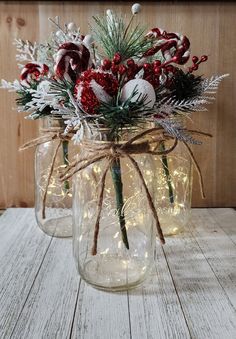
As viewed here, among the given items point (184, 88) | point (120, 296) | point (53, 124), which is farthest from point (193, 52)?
point (120, 296)

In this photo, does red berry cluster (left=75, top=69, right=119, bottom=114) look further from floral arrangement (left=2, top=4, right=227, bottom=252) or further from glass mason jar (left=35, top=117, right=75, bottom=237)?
glass mason jar (left=35, top=117, right=75, bottom=237)

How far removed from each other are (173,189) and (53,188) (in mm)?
284

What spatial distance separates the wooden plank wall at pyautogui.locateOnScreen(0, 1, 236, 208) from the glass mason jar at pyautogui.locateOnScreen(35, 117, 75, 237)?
231mm

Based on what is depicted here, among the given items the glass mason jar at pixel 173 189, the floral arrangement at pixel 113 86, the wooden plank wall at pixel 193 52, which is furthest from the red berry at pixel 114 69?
the wooden plank wall at pixel 193 52

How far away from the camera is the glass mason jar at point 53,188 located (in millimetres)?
959

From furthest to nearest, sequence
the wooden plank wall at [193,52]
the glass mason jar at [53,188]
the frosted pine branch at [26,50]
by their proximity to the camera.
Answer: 1. the wooden plank wall at [193,52]
2. the glass mason jar at [53,188]
3. the frosted pine branch at [26,50]

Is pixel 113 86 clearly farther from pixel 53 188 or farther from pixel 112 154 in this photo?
pixel 53 188

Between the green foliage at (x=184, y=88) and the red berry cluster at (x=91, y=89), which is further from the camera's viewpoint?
the green foliage at (x=184, y=88)

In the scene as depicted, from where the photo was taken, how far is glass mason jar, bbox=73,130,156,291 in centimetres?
72

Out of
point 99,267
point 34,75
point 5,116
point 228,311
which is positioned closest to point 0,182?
point 5,116

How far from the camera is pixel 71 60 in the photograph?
68 cm

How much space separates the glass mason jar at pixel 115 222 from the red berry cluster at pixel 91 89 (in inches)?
4.1

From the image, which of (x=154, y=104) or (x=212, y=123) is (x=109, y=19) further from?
(x=212, y=123)

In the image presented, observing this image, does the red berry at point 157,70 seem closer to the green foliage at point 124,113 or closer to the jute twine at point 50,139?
the green foliage at point 124,113
